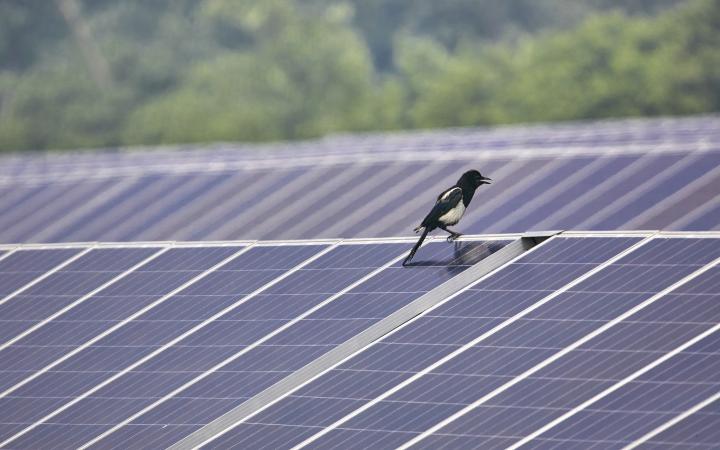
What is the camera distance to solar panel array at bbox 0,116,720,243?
4435 centimetres

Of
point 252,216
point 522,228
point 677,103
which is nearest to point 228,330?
point 522,228

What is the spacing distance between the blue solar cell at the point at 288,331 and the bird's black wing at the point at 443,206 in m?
0.80

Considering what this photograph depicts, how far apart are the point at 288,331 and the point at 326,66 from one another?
110 metres

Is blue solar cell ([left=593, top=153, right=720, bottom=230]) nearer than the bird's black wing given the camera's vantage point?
No

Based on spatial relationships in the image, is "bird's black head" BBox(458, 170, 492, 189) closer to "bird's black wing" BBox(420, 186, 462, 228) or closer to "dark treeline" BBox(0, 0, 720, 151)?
"bird's black wing" BBox(420, 186, 462, 228)

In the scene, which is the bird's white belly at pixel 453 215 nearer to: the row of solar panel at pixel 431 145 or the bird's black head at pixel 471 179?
the bird's black head at pixel 471 179

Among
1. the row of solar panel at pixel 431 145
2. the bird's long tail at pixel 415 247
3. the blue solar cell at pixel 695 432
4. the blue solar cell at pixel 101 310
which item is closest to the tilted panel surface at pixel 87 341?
the blue solar cell at pixel 101 310

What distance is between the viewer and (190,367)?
1127 inches

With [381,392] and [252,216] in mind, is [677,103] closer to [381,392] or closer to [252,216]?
[252,216]

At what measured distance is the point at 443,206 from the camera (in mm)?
29891

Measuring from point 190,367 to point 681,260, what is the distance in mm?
8163

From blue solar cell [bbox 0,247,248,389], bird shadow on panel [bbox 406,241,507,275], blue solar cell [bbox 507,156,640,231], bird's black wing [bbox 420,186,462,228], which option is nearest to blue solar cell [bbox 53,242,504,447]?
bird shadow on panel [bbox 406,241,507,275]

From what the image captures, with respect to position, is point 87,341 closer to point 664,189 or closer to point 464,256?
point 464,256

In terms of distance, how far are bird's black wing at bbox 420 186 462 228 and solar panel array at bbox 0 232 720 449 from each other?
0.81 meters
